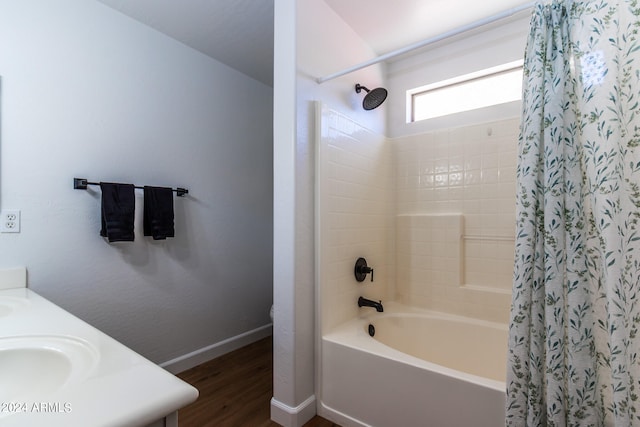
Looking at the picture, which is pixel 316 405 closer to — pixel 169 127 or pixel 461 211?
pixel 461 211

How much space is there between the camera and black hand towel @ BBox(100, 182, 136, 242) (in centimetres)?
184

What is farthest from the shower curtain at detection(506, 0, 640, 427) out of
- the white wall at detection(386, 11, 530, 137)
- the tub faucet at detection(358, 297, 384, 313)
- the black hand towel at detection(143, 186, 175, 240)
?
the black hand towel at detection(143, 186, 175, 240)

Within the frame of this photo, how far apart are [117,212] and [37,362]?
4.09ft

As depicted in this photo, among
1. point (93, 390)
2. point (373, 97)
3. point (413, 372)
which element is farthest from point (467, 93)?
point (93, 390)

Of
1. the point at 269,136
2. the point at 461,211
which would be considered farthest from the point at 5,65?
the point at 461,211

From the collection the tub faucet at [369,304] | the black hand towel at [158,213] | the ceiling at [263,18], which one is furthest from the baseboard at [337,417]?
the ceiling at [263,18]

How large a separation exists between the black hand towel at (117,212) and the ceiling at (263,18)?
45.2 inches

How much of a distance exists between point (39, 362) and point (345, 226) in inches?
60.2

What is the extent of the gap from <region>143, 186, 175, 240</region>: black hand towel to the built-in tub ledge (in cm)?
110

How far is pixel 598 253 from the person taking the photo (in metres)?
0.98

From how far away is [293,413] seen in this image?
1.68 metres

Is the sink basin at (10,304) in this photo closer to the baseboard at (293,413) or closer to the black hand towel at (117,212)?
the black hand towel at (117,212)

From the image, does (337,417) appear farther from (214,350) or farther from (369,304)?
(214,350)

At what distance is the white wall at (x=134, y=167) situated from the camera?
1.65 meters
